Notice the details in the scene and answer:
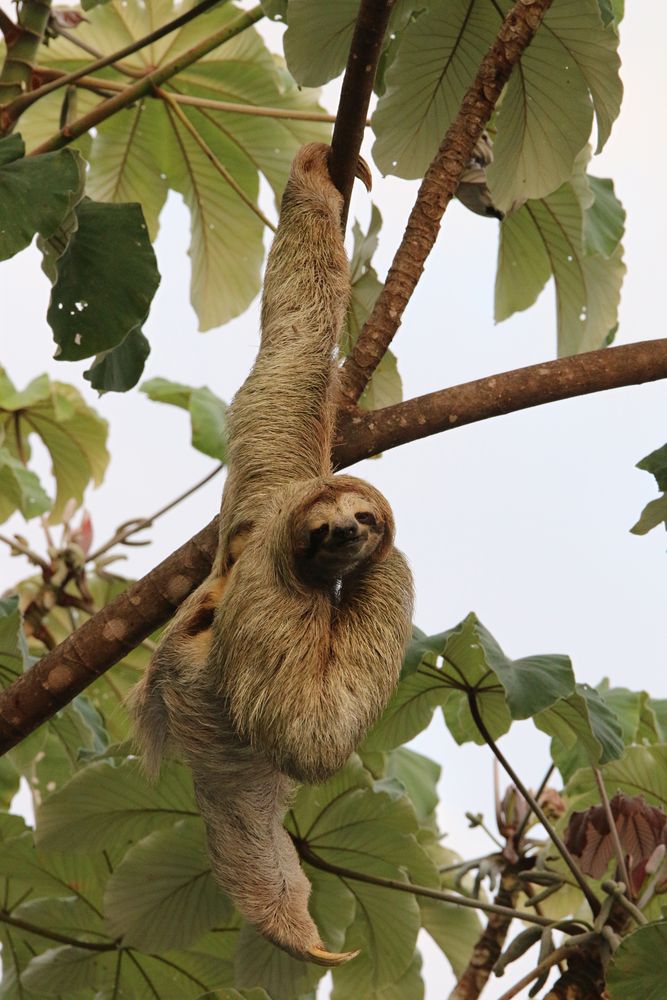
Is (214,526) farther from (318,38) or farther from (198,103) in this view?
(198,103)

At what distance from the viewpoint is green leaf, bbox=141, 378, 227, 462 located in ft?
16.3

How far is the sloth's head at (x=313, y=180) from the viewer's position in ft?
10.4

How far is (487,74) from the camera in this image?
315 cm

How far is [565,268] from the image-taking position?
4.54 meters

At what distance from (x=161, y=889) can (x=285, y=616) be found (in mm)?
1622

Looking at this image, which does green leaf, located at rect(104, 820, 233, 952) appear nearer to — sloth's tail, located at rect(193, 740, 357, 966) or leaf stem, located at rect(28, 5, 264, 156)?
sloth's tail, located at rect(193, 740, 357, 966)

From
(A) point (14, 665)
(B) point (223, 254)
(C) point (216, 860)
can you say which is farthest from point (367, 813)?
(B) point (223, 254)

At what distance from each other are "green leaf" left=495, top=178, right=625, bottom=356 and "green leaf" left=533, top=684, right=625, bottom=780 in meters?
1.41

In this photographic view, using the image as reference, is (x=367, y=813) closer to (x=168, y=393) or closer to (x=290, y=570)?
(x=290, y=570)

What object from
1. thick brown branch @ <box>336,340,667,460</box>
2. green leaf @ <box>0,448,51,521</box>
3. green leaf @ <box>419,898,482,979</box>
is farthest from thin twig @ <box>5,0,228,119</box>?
green leaf @ <box>419,898,482,979</box>

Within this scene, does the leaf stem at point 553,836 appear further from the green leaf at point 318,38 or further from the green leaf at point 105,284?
the green leaf at point 318,38

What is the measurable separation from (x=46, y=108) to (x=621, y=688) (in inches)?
140

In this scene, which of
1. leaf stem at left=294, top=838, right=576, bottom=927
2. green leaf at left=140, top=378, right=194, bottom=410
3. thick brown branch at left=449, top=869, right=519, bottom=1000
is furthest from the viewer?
green leaf at left=140, top=378, right=194, bottom=410

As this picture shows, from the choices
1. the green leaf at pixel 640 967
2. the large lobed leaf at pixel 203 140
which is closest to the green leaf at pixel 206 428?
the large lobed leaf at pixel 203 140
